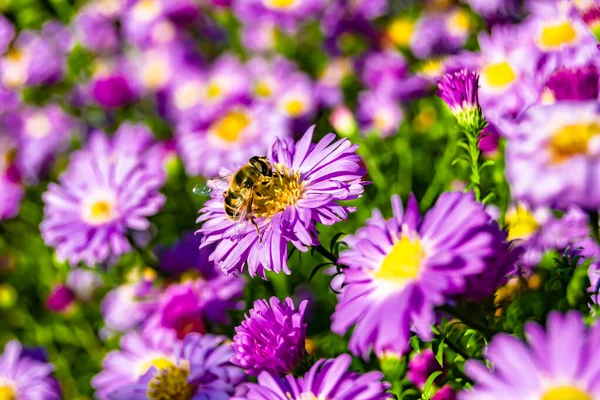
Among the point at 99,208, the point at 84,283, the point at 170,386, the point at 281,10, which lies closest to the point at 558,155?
the point at 170,386

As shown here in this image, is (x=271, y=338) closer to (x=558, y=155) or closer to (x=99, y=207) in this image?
(x=558, y=155)

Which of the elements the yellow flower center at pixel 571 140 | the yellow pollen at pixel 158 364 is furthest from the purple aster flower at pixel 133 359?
the yellow flower center at pixel 571 140

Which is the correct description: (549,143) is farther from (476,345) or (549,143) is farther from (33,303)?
(33,303)

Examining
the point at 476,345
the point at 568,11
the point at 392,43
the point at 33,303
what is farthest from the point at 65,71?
the point at 476,345

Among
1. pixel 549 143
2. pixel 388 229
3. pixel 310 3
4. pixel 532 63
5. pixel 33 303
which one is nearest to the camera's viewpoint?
pixel 549 143

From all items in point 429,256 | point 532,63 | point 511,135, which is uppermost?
point 532,63

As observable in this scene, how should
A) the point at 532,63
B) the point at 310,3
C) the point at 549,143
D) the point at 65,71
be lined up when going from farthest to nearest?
the point at 65,71
the point at 310,3
the point at 532,63
the point at 549,143
